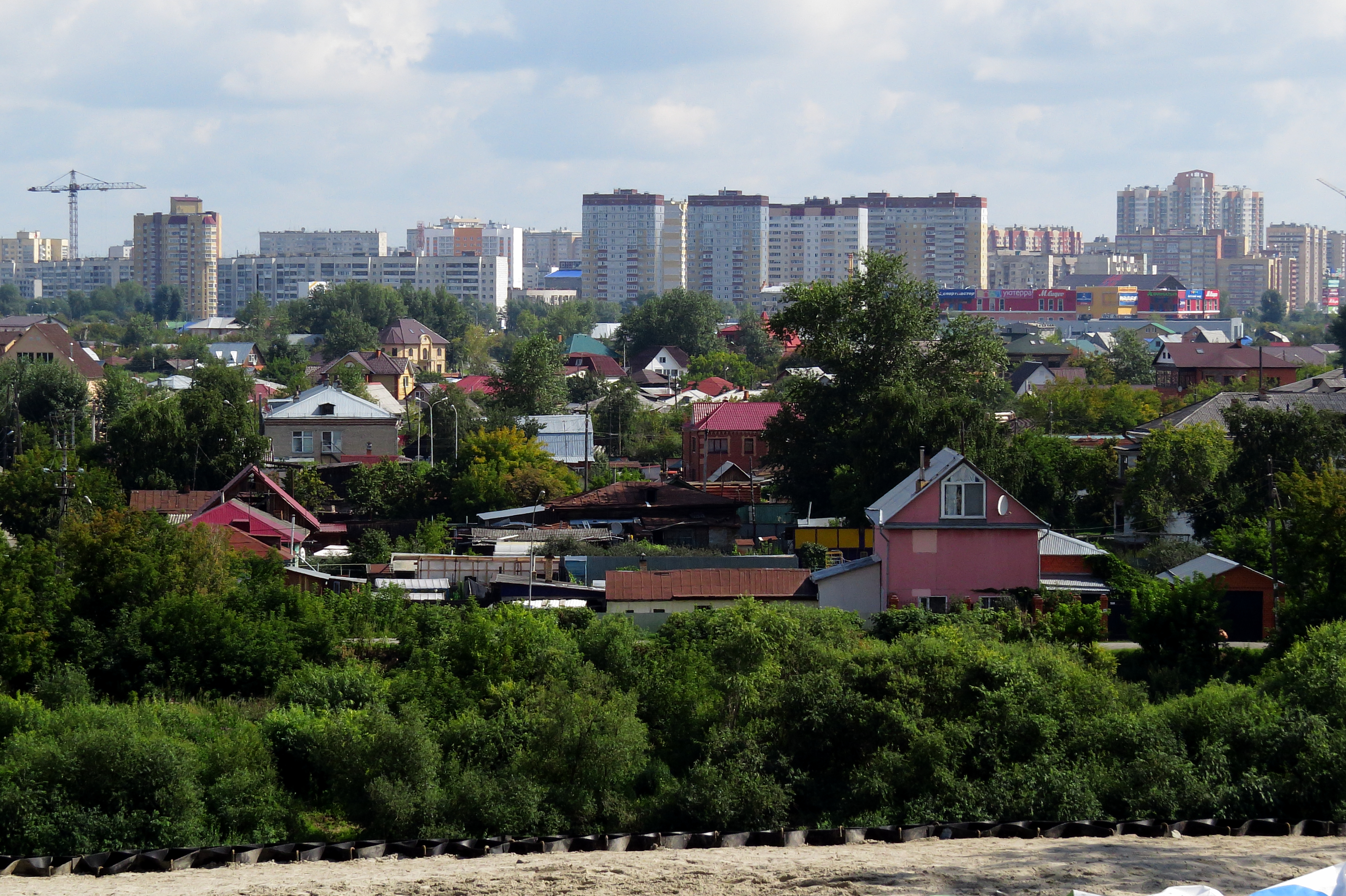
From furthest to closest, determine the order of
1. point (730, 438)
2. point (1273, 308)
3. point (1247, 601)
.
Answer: point (1273, 308) < point (730, 438) < point (1247, 601)

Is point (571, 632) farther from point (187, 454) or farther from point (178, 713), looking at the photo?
point (187, 454)

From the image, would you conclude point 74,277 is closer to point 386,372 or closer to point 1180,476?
point 386,372

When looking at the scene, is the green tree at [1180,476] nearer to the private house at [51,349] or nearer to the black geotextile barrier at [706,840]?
the black geotextile barrier at [706,840]

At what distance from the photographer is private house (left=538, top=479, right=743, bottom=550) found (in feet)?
115

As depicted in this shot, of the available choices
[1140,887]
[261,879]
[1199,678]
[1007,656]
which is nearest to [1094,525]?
[1199,678]

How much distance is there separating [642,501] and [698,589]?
38.4ft

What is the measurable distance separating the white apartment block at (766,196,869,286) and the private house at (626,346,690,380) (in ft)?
268

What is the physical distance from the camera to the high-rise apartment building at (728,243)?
16612cm

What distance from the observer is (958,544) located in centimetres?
2517

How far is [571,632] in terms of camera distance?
22.5m

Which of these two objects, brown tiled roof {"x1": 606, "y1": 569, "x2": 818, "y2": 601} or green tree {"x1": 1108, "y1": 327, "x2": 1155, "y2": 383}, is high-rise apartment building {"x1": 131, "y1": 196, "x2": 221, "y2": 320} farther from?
brown tiled roof {"x1": 606, "y1": 569, "x2": 818, "y2": 601}

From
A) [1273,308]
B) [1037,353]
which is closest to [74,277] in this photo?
[1273,308]

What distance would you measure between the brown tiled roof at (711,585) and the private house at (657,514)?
7469mm

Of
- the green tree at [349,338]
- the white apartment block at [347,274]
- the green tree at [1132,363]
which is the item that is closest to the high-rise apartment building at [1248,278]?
the white apartment block at [347,274]
